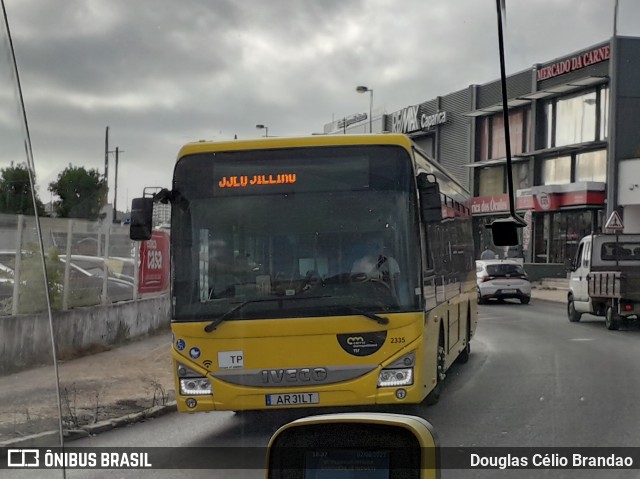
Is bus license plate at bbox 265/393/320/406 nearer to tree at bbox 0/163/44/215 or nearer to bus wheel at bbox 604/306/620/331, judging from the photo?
tree at bbox 0/163/44/215

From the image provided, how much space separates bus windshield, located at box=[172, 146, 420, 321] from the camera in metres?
7.00

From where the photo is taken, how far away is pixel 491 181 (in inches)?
1811

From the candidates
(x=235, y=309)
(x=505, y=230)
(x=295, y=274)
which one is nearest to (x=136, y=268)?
(x=235, y=309)

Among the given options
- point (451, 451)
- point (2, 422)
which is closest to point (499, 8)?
point (451, 451)

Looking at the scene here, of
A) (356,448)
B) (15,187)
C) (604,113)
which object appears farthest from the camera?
(604,113)

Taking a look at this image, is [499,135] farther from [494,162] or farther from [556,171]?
[556,171]

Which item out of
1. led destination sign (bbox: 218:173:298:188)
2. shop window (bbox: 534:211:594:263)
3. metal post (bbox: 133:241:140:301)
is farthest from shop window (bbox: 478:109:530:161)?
led destination sign (bbox: 218:173:298:188)

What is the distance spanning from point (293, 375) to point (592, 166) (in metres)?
34.9

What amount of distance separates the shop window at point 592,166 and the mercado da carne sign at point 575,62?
13.6 feet

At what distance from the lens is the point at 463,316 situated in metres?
12.2

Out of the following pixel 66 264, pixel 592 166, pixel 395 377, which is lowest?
pixel 395 377

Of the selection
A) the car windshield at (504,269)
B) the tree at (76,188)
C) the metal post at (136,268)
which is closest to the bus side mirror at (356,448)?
the tree at (76,188)

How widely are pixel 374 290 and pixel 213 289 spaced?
4.57 ft

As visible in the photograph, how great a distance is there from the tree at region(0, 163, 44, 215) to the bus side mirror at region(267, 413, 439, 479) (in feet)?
4.53
